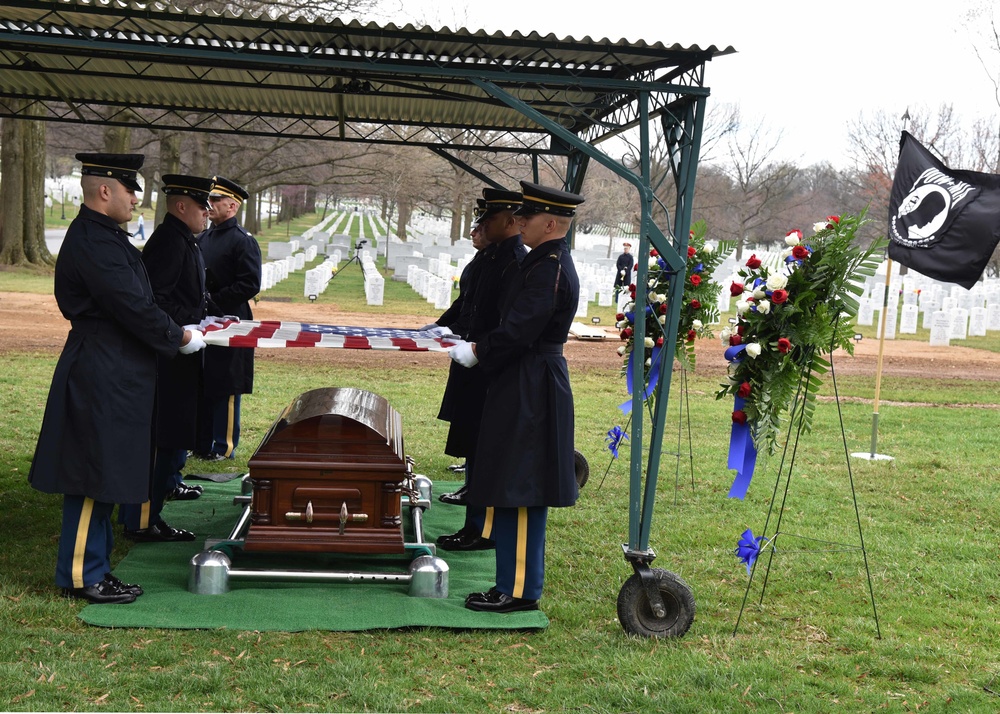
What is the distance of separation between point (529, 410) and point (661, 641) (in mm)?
1342

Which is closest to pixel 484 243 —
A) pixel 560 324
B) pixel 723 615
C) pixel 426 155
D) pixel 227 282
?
pixel 560 324

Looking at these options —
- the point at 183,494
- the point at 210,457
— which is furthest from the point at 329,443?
the point at 210,457

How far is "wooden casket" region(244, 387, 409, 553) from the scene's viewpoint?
5.28 m

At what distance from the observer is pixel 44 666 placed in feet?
13.5

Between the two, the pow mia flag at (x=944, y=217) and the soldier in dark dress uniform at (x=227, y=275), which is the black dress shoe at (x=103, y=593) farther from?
the pow mia flag at (x=944, y=217)

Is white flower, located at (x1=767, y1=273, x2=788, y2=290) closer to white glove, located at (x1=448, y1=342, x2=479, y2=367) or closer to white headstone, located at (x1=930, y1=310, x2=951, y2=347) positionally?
white glove, located at (x1=448, y1=342, x2=479, y2=367)

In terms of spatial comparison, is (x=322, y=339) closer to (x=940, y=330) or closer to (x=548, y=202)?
(x=548, y=202)

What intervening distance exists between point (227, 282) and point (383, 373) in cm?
647

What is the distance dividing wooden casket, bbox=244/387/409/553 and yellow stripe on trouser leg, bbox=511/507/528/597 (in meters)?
0.70

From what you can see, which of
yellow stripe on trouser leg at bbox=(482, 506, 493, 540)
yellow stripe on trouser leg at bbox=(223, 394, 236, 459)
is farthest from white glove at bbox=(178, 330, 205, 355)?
yellow stripe on trouser leg at bbox=(223, 394, 236, 459)

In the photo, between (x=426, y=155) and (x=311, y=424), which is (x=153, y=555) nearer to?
(x=311, y=424)

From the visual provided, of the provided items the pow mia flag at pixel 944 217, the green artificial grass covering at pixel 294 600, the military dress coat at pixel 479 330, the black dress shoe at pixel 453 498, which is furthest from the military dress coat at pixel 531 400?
the pow mia flag at pixel 944 217

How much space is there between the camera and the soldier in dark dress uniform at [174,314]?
5.99m

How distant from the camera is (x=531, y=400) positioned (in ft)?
16.5
